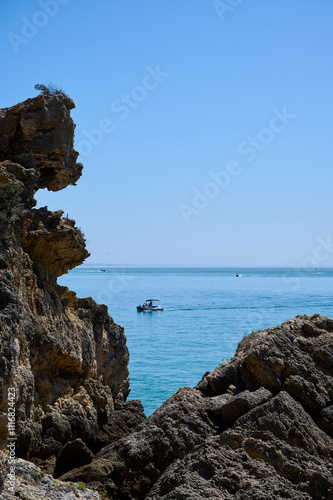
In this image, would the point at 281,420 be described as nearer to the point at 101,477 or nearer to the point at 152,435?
the point at 152,435

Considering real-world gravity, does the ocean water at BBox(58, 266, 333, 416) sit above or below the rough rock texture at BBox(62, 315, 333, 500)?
below

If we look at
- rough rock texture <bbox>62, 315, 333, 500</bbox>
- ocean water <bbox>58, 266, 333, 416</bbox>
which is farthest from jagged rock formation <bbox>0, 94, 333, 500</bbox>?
ocean water <bbox>58, 266, 333, 416</bbox>

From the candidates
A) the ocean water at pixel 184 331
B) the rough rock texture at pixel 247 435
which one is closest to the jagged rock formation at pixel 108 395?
the rough rock texture at pixel 247 435

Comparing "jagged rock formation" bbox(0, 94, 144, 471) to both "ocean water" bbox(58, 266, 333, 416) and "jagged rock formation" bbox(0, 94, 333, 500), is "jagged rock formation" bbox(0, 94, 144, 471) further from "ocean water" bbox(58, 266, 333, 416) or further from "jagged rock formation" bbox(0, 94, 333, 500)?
"ocean water" bbox(58, 266, 333, 416)

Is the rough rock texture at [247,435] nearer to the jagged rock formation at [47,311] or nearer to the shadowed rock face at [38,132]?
the jagged rock formation at [47,311]

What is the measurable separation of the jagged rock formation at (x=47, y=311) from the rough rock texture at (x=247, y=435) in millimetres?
2413

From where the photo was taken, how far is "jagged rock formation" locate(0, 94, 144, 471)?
44.3 ft

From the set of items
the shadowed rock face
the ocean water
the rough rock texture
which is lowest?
the ocean water

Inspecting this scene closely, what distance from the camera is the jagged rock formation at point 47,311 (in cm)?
1351

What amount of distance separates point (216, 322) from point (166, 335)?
13.1 metres

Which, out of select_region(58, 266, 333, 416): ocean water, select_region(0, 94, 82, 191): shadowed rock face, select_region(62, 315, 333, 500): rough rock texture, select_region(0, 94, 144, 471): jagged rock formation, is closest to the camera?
select_region(62, 315, 333, 500): rough rock texture

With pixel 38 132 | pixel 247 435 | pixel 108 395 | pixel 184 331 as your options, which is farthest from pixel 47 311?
pixel 184 331

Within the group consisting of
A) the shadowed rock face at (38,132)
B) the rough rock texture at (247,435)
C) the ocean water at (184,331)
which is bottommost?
the ocean water at (184,331)

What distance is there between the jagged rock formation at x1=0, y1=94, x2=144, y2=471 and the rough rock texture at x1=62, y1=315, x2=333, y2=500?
241 cm
